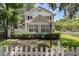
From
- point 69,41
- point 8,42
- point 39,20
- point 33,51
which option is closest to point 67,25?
point 69,41

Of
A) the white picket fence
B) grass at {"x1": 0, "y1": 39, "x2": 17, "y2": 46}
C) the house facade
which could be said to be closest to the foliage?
the house facade

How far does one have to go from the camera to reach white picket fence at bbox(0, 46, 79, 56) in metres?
2.88

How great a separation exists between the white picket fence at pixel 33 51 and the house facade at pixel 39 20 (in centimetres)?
22

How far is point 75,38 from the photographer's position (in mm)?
2857

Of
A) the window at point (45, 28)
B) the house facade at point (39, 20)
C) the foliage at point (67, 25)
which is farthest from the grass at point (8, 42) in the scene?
the foliage at point (67, 25)

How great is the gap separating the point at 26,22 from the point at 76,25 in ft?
1.97

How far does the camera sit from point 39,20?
2.87m

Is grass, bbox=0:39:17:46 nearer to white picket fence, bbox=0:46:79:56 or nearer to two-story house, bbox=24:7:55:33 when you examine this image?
white picket fence, bbox=0:46:79:56

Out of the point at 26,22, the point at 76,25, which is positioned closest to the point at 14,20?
the point at 26,22

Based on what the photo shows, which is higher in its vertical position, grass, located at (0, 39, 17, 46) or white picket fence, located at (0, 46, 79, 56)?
grass, located at (0, 39, 17, 46)

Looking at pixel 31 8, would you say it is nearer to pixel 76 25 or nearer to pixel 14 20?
pixel 14 20

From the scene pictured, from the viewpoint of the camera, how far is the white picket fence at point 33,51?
9.44ft

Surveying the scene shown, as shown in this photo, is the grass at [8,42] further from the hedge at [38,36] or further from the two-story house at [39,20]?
the two-story house at [39,20]

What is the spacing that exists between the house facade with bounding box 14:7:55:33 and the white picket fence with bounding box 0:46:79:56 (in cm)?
22
